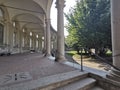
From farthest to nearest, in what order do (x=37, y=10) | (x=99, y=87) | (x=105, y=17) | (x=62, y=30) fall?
(x=37, y=10), (x=105, y=17), (x=62, y=30), (x=99, y=87)

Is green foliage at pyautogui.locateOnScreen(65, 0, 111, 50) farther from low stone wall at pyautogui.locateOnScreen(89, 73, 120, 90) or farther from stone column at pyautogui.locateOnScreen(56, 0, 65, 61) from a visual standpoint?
low stone wall at pyautogui.locateOnScreen(89, 73, 120, 90)

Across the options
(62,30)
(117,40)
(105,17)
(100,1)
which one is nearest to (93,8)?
(100,1)

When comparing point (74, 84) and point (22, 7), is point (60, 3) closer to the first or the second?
point (74, 84)

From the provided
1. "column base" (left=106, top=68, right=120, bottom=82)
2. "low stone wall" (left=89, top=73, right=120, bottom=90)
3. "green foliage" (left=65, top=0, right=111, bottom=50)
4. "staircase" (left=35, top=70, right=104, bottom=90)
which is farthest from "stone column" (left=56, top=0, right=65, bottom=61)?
"green foliage" (left=65, top=0, right=111, bottom=50)

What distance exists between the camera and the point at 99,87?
3271 mm

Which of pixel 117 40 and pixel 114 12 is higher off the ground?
pixel 114 12

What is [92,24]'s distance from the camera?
12734 millimetres

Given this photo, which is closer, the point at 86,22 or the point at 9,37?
the point at 86,22

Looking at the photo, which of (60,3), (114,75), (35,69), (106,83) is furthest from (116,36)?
(60,3)

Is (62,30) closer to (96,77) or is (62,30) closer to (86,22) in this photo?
(96,77)

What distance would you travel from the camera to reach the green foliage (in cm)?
1205

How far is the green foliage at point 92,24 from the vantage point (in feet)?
39.5

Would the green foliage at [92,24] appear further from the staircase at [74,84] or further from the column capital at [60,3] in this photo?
the staircase at [74,84]

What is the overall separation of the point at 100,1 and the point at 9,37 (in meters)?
10.9
